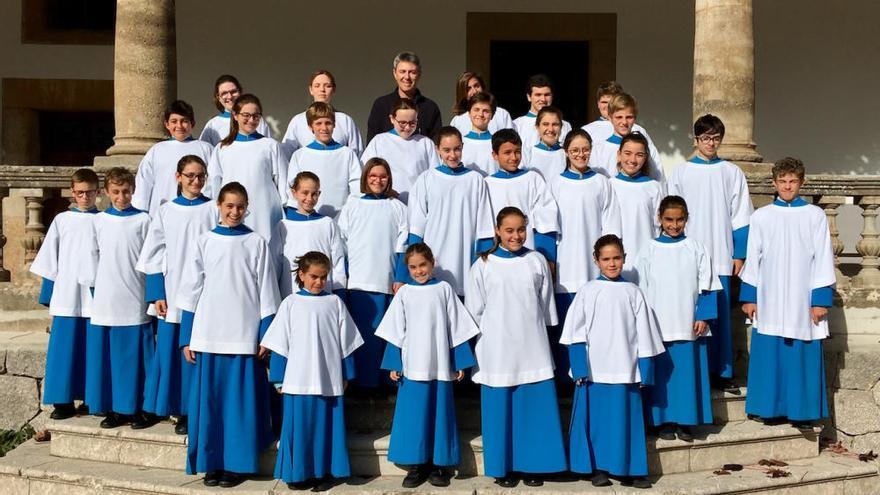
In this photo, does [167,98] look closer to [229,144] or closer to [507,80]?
[229,144]

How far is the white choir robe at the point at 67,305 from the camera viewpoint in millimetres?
7758

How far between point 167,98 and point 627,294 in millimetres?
4522

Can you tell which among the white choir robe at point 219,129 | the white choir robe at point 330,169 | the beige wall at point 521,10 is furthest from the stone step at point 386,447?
the beige wall at point 521,10

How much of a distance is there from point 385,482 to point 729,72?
4.65 metres

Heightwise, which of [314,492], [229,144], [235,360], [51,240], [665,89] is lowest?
[314,492]

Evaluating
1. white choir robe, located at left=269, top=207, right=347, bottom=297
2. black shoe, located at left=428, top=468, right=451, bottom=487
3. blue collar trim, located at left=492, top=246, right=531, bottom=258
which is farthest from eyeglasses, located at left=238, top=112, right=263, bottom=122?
black shoe, located at left=428, top=468, right=451, bottom=487

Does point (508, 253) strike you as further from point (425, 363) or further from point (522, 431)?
point (522, 431)

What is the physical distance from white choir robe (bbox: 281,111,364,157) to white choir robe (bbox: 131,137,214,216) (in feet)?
2.01

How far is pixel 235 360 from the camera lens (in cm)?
681

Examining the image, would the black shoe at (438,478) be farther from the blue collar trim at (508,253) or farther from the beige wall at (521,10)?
the beige wall at (521,10)

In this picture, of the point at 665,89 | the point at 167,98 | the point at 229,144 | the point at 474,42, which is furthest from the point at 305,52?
the point at 229,144

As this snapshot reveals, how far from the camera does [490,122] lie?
Answer: 8414 millimetres

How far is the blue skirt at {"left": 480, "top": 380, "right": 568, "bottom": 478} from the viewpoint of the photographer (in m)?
6.75

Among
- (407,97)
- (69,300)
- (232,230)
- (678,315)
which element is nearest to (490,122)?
(407,97)
